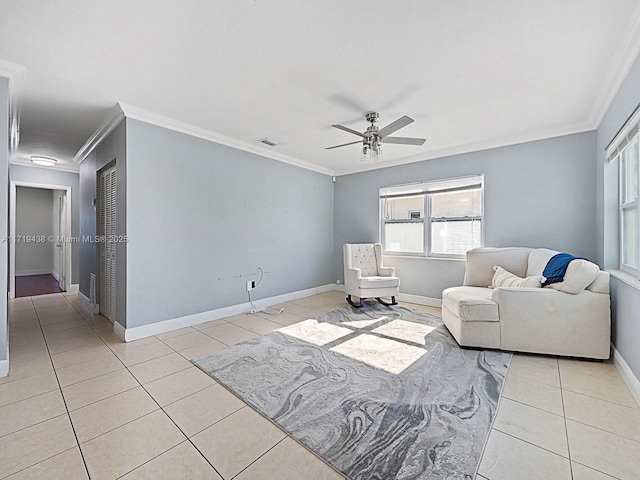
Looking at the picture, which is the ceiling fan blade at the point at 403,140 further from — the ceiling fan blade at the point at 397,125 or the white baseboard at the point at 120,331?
the white baseboard at the point at 120,331

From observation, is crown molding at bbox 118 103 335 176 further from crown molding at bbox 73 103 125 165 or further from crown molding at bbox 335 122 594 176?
crown molding at bbox 335 122 594 176

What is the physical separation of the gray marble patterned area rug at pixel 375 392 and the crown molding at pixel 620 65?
260 centimetres

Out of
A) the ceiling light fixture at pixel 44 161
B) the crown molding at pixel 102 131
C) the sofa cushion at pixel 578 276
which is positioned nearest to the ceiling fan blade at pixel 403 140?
the sofa cushion at pixel 578 276

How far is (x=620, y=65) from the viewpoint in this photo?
2201mm

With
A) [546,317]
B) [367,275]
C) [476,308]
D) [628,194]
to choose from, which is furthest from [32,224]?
[628,194]

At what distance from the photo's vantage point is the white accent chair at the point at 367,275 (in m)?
4.43

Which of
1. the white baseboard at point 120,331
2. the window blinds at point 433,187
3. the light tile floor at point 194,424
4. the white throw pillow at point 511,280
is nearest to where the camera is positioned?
the light tile floor at point 194,424

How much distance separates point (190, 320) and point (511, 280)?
388 centimetres

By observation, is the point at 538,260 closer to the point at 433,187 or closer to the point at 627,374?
the point at 627,374

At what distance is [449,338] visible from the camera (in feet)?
10.4

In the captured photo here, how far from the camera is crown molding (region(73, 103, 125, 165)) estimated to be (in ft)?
10.1

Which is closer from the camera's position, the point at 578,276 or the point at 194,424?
the point at 194,424

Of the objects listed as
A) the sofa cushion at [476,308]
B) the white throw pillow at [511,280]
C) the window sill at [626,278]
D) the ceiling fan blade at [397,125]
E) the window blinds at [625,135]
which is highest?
the ceiling fan blade at [397,125]

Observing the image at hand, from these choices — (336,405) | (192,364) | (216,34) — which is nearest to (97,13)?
(216,34)
